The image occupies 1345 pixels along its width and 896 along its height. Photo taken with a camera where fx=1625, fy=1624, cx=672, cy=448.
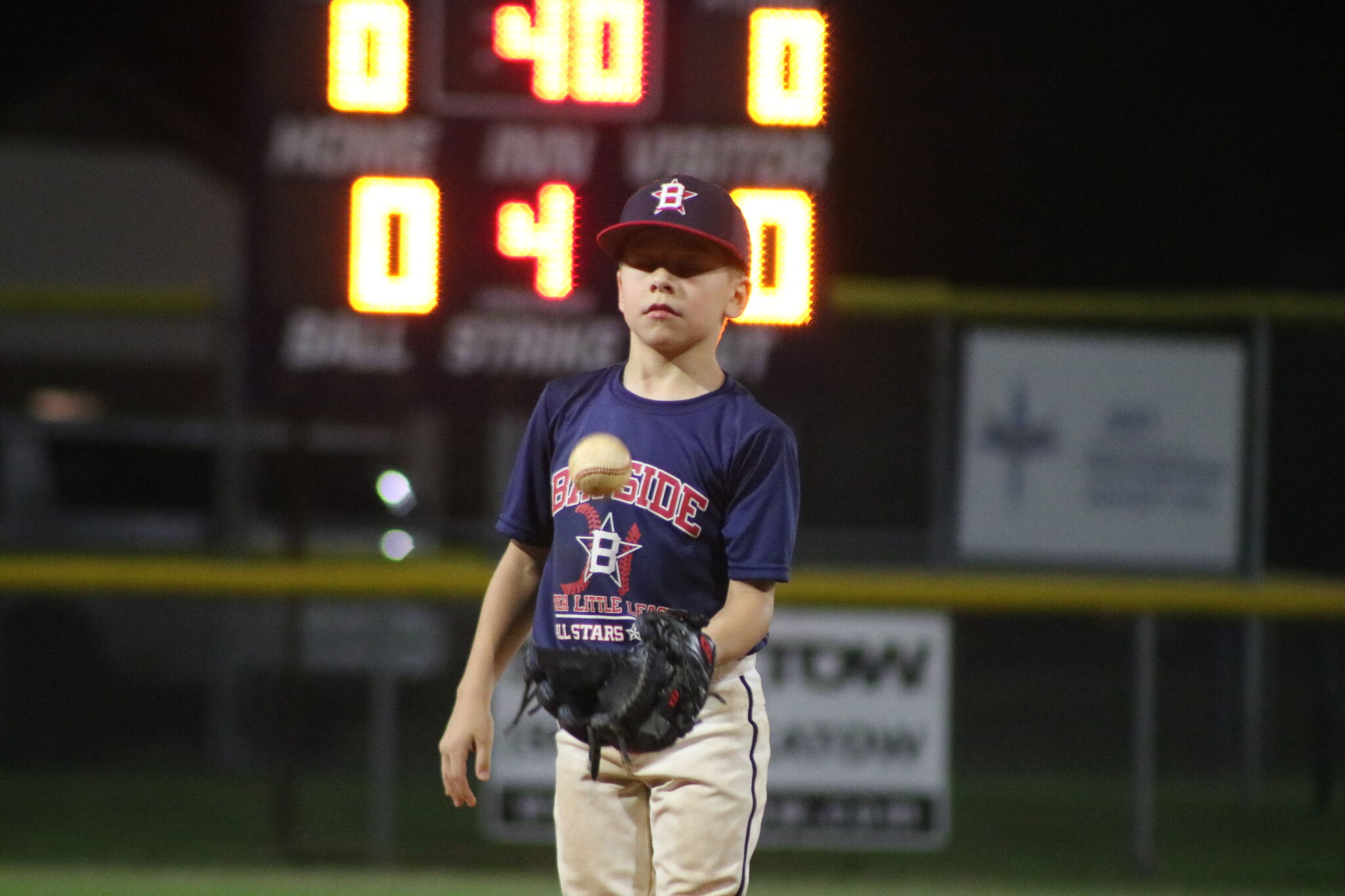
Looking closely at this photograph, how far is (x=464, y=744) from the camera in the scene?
199 centimetres

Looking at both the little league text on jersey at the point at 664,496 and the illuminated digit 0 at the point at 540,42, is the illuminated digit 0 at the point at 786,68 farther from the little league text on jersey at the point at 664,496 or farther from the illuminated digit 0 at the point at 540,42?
the little league text on jersey at the point at 664,496

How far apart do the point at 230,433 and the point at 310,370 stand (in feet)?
5.46

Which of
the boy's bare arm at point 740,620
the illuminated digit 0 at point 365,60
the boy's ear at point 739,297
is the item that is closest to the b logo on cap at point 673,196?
the boy's ear at point 739,297

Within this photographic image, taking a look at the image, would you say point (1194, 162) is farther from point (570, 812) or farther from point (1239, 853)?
point (570, 812)

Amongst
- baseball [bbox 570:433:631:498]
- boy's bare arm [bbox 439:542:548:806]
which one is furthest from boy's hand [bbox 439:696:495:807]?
baseball [bbox 570:433:631:498]

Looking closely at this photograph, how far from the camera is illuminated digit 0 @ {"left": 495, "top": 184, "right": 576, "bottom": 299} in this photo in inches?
181

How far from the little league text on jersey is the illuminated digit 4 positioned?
2.85 metres

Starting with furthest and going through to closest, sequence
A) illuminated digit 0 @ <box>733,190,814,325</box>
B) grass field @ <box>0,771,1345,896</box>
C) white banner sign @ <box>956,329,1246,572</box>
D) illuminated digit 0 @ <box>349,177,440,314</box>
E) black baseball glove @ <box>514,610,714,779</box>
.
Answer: white banner sign @ <box>956,329,1246,572</box>
illuminated digit 0 @ <box>349,177,440,314</box>
illuminated digit 0 @ <box>733,190,814,325</box>
grass field @ <box>0,771,1345,896</box>
black baseball glove @ <box>514,610,714,779</box>

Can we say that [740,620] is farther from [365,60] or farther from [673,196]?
[365,60]

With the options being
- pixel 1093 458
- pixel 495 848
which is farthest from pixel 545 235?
pixel 1093 458

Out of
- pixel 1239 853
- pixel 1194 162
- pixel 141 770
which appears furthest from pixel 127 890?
pixel 1194 162

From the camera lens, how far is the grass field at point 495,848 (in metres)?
4.22

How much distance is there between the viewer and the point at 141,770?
5.79m

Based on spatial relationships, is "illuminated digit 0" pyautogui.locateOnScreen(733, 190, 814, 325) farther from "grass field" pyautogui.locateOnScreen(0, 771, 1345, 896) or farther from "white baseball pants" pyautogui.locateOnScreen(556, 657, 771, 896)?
"white baseball pants" pyautogui.locateOnScreen(556, 657, 771, 896)
